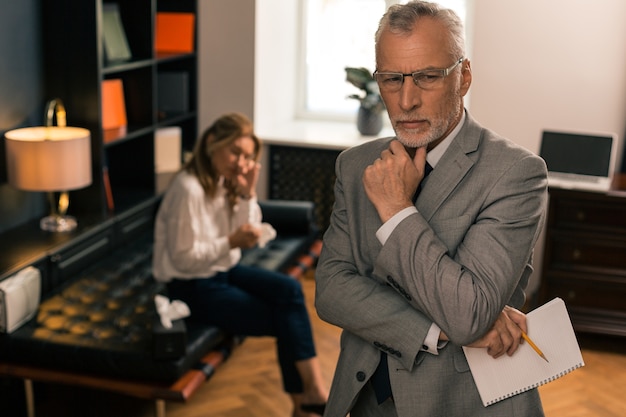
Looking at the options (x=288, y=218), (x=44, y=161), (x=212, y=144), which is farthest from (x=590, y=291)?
(x=44, y=161)

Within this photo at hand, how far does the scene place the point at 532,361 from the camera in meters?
1.90

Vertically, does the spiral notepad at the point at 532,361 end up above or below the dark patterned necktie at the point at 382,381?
above

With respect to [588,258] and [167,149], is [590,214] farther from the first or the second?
[167,149]

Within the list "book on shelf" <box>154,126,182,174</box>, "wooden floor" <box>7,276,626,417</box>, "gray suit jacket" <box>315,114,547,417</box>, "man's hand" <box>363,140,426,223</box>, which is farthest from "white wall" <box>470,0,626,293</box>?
"man's hand" <box>363,140,426,223</box>

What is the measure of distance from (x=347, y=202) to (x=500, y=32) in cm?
386

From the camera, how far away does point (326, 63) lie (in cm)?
670

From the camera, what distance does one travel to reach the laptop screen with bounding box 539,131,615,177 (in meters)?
5.06

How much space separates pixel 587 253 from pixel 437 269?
11.8ft

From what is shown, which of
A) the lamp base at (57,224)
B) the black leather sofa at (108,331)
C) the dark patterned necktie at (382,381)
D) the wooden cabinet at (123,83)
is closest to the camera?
the dark patterned necktie at (382,381)

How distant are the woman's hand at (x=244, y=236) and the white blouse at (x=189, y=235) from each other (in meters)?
0.04

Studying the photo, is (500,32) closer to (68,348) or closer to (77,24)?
(77,24)

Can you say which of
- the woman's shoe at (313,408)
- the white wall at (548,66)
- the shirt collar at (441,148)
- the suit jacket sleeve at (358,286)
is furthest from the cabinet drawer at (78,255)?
the shirt collar at (441,148)

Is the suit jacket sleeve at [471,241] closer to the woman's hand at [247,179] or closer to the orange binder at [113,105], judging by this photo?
the woman's hand at [247,179]

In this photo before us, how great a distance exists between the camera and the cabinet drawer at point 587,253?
16.4ft
